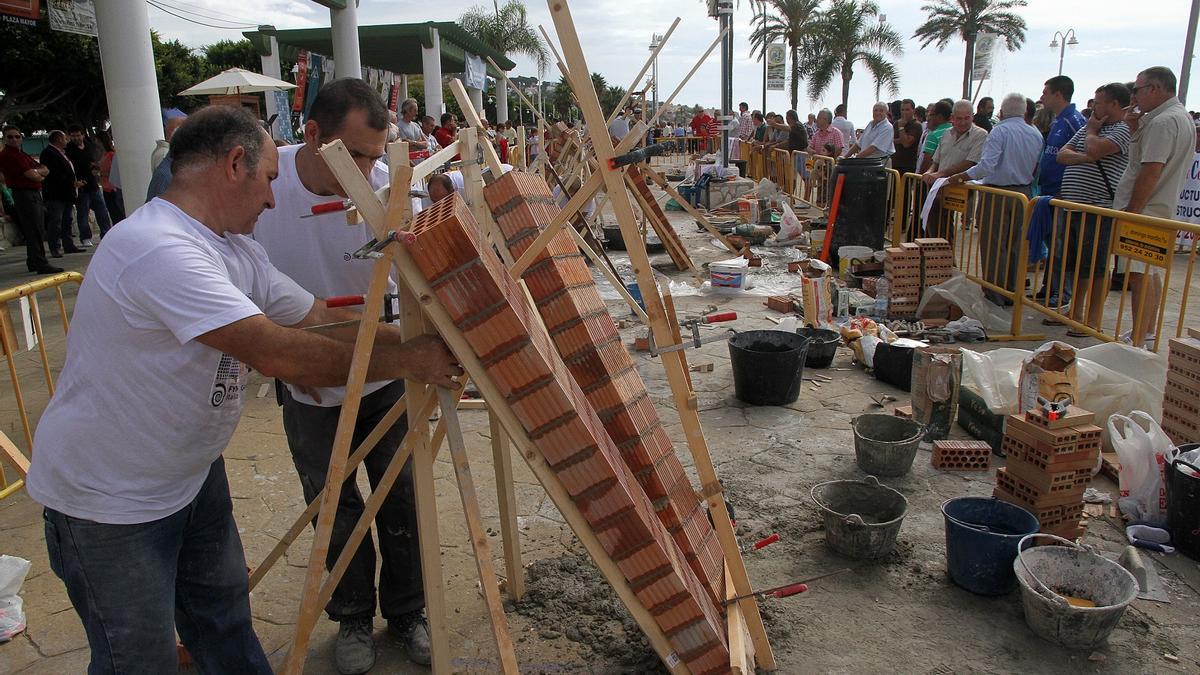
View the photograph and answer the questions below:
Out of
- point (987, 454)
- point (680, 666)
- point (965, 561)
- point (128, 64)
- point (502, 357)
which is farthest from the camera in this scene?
point (128, 64)

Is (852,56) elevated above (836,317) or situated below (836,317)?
above

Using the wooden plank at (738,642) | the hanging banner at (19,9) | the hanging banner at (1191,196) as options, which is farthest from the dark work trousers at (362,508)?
the hanging banner at (19,9)

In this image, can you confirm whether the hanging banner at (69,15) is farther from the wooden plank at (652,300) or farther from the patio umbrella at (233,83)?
the wooden plank at (652,300)

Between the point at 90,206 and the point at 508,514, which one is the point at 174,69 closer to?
the point at 90,206

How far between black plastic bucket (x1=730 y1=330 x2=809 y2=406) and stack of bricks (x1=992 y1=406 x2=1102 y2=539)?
185 centimetres

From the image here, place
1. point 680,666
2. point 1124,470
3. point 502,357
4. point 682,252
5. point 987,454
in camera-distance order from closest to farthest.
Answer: point 502,357 → point 680,666 → point 1124,470 → point 987,454 → point 682,252

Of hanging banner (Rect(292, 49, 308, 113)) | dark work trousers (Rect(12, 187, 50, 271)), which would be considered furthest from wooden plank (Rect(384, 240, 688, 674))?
hanging banner (Rect(292, 49, 308, 113))

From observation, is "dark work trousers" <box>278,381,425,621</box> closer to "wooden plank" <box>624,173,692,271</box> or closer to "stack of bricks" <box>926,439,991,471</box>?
"stack of bricks" <box>926,439,991,471</box>

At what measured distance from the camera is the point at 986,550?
3.39 meters

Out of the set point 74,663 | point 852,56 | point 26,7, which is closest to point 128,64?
point 26,7

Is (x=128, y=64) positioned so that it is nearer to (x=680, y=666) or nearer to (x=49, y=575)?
(x=49, y=575)

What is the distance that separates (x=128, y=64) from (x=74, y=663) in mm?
6497

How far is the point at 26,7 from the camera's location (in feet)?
36.4

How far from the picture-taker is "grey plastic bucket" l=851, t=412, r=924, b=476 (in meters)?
A: 4.51
